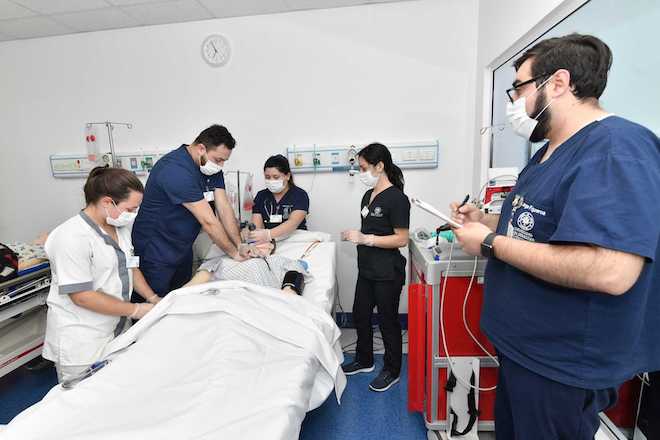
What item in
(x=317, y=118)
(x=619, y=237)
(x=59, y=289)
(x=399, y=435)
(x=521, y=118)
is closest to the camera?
(x=619, y=237)

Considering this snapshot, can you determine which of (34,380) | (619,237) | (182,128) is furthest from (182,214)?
(619,237)

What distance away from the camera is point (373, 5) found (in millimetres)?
2441

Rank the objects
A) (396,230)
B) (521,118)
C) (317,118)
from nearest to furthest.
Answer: (521,118) → (396,230) → (317,118)

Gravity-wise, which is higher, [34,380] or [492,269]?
[492,269]

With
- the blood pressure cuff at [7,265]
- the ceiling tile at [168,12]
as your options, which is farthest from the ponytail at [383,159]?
the blood pressure cuff at [7,265]

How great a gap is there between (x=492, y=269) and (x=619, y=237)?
1.30 ft

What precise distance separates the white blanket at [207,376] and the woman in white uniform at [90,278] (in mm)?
256

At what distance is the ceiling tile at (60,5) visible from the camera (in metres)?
2.22

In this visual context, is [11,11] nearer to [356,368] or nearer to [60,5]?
[60,5]

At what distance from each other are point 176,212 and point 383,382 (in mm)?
1532

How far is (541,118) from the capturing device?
0.90m

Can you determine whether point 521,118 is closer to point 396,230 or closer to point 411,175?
point 396,230

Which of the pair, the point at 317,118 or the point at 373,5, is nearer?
the point at 373,5

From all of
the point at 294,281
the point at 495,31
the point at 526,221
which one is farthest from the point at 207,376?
the point at 495,31
